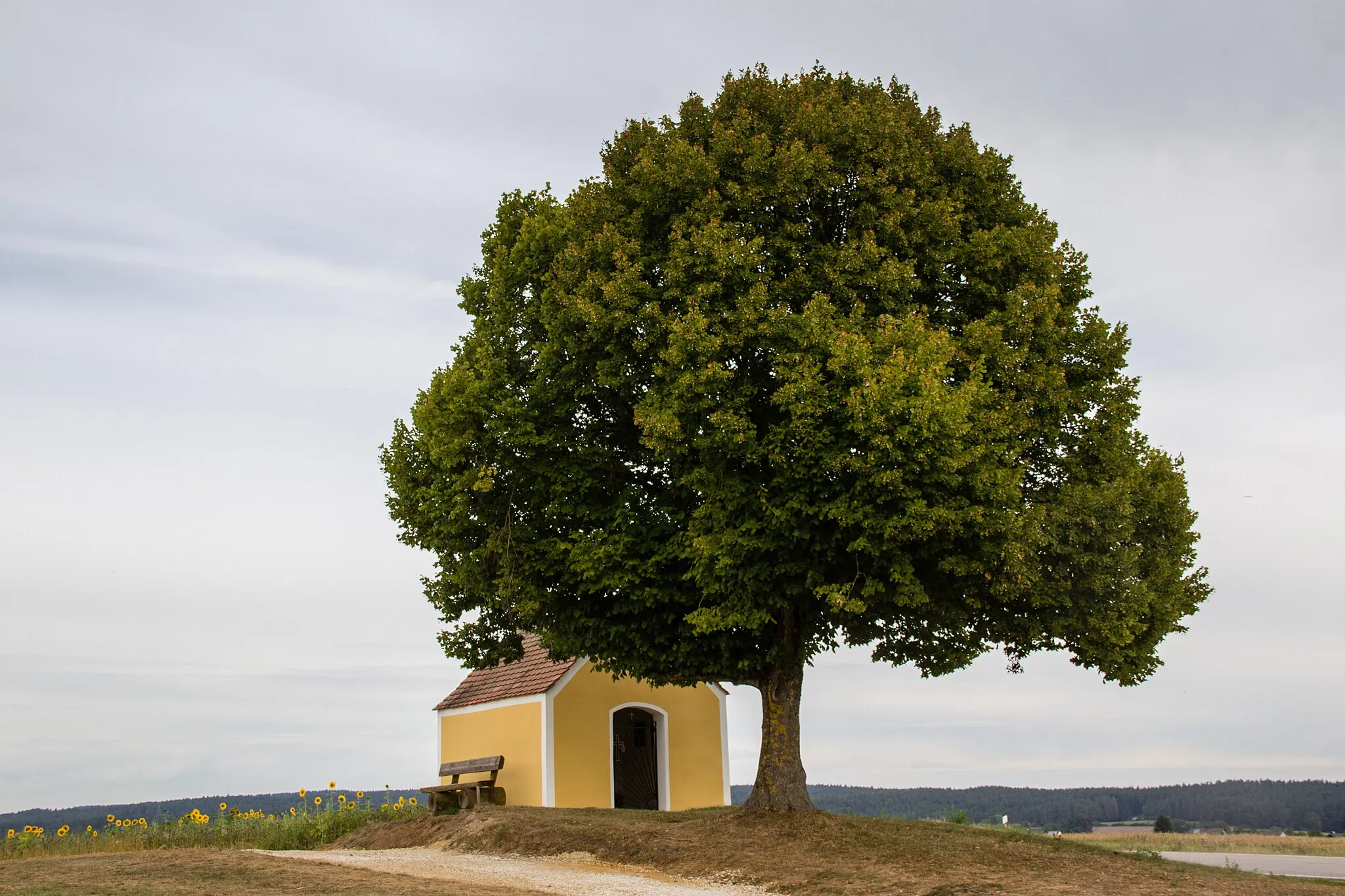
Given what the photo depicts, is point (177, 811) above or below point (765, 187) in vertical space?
below

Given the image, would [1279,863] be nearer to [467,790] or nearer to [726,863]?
[726,863]

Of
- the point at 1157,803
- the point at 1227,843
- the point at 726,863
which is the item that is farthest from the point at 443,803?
the point at 1157,803

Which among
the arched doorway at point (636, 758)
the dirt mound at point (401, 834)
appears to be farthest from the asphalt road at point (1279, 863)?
the dirt mound at point (401, 834)

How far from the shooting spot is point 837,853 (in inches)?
571

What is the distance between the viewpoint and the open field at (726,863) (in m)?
12.0

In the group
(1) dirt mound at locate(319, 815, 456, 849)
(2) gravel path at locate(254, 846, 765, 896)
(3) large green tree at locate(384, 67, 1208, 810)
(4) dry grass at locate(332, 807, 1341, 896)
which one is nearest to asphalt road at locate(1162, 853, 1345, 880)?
(4) dry grass at locate(332, 807, 1341, 896)

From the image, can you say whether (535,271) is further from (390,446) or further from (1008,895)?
(1008,895)

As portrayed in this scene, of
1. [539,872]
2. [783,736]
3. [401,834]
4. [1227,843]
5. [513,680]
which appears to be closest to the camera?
[539,872]

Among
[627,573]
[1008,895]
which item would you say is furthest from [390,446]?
[1008,895]

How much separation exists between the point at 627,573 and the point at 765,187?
6.57 m

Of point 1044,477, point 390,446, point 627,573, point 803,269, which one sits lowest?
point 627,573

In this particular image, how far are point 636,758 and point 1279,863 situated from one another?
13.8 meters

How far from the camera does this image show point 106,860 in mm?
13906

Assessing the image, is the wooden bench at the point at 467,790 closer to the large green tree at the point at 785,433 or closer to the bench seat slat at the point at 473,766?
the bench seat slat at the point at 473,766
